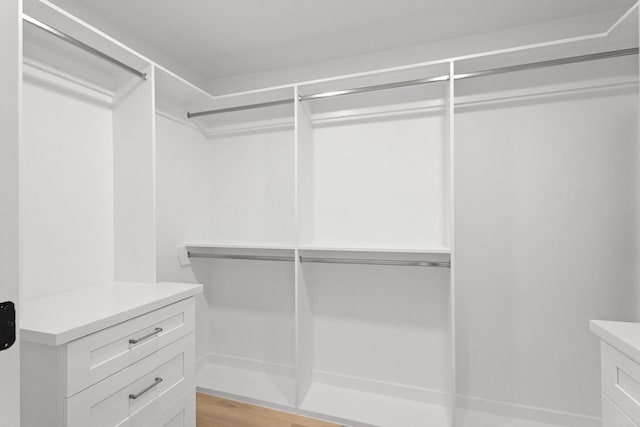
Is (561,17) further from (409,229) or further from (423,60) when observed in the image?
(409,229)

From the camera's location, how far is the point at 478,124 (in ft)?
6.67

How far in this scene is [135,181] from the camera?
1835 millimetres

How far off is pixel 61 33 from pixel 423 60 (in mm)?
1990

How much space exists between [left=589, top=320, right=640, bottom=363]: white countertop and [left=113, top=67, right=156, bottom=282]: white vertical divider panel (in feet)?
6.79

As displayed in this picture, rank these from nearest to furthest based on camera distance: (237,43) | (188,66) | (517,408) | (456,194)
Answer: (517,408)
(456,194)
(237,43)
(188,66)

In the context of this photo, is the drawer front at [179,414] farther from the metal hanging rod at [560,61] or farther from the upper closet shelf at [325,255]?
the metal hanging rod at [560,61]

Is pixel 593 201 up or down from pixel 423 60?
down

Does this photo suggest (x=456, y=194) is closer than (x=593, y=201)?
No

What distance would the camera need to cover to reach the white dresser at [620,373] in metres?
1.03

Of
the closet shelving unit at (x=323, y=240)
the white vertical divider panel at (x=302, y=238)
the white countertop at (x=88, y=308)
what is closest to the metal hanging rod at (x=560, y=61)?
the closet shelving unit at (x=323, y=240)

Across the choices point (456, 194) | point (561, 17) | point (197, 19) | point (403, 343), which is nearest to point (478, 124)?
point (456, 194)

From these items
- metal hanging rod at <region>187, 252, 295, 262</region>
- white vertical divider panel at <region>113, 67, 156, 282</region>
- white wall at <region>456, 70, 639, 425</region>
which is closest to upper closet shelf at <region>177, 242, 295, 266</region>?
Result: metal hanging rod at <region>187, 252, 295, 262</region>

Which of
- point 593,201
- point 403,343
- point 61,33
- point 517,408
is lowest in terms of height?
point 517,408

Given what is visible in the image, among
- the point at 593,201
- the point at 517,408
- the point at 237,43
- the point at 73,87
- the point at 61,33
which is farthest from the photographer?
the point at 237,43
